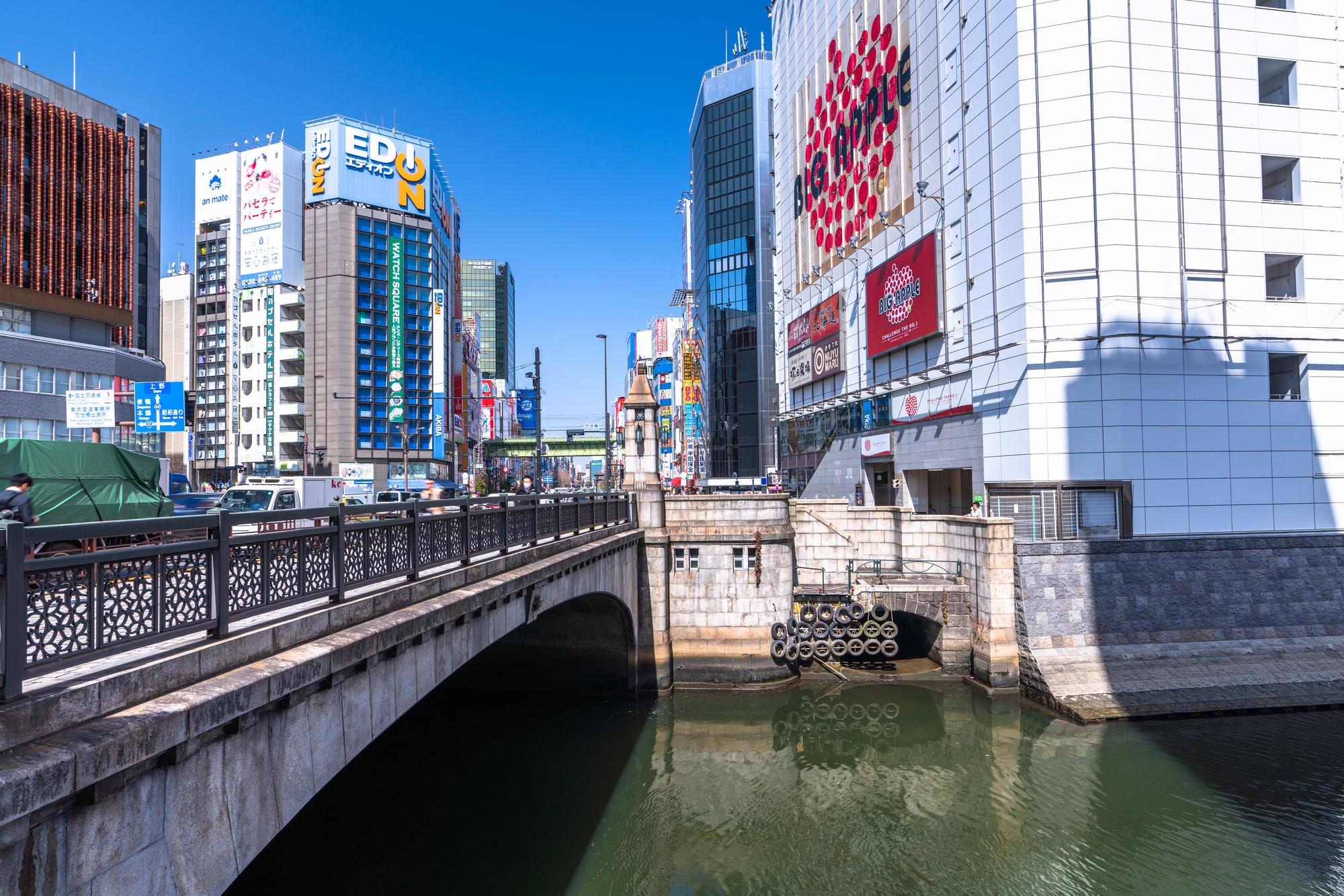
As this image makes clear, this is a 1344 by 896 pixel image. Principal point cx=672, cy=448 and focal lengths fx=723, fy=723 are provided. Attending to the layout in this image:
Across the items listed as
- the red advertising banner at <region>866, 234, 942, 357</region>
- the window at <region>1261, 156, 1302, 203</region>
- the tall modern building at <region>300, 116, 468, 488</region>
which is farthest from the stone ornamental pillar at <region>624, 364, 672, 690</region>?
the tall modern building at <region>300, 116, 468, 488</region>

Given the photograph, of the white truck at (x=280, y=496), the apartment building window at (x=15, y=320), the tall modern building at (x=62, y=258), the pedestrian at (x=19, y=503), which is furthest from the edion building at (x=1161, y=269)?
the apartment building window at (x=15, y=320)

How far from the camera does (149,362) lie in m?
42.8

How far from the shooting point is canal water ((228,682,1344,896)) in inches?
507

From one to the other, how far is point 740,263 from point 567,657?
58.6 meters

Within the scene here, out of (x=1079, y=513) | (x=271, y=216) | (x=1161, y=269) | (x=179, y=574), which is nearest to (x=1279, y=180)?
(x=1161, y=269)

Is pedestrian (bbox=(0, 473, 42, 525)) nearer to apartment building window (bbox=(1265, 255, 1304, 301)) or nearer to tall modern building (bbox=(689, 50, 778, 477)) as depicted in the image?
apartment building window (bbox=(1265, 255, 1304, 301))

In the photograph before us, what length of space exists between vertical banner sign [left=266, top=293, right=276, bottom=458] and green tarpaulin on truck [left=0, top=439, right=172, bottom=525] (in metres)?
55.4

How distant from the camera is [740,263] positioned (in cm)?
7512

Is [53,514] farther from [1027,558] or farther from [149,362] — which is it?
[149,362]

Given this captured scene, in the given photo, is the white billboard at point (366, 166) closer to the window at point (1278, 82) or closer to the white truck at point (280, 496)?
the white truck at point (280, 496)

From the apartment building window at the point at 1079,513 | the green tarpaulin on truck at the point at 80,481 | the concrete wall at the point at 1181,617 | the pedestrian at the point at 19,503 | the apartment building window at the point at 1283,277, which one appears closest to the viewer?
the pedestrian at the point at 19,503

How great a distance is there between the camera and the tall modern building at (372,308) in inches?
2469

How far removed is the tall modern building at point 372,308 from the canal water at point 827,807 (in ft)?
153

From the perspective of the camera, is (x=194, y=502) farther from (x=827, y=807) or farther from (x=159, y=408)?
(x=827, y=807)
